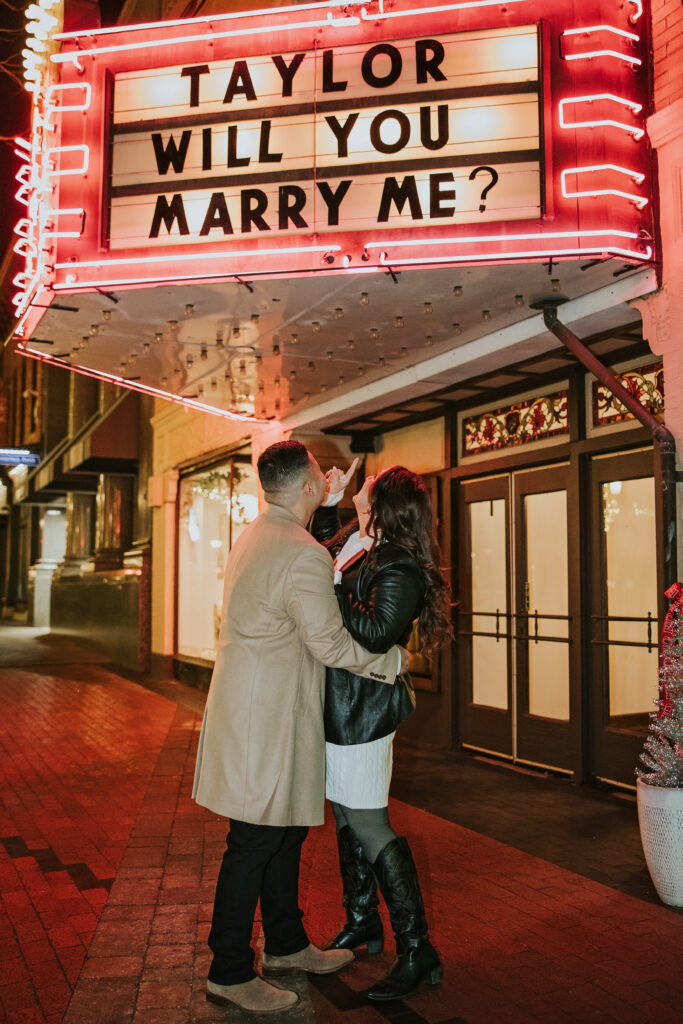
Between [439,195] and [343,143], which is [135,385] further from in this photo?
[439,195]

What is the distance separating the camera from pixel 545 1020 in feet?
10.9

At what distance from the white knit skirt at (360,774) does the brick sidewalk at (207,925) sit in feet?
2.54

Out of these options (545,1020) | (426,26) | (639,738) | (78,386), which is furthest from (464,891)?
(78,386)

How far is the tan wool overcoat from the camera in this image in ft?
10.8

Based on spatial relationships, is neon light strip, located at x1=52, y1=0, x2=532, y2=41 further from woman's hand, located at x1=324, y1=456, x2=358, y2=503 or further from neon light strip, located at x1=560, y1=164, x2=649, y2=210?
woman's hand, located at x1=324, y1=456, x2=358, y2=503

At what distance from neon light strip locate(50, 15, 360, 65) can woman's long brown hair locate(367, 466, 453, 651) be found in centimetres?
339

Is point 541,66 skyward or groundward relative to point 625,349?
skyward

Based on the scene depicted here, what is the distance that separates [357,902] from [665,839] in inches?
65.1

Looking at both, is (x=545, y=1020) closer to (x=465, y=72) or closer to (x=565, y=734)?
(x=565, y=734)

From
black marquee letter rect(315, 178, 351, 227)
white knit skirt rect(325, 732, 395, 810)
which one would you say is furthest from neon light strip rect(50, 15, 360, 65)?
white knit skirt rect(325, 732, 395, 810)

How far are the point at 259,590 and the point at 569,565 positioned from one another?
437 cm

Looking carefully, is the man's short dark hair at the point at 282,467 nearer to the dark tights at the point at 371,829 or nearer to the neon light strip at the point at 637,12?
the dark tights at the point at 371,829

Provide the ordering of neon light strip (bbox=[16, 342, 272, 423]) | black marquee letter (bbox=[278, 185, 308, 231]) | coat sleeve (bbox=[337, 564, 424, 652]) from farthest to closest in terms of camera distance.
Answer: neon light strip (bbox=[16, 342, 272, 423]) < black marquee letter (bbox=[278, 185, 308, 231]) < coat sleeve (bbox=[337, 564, 424, 652])

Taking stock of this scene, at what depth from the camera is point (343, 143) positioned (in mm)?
5551
